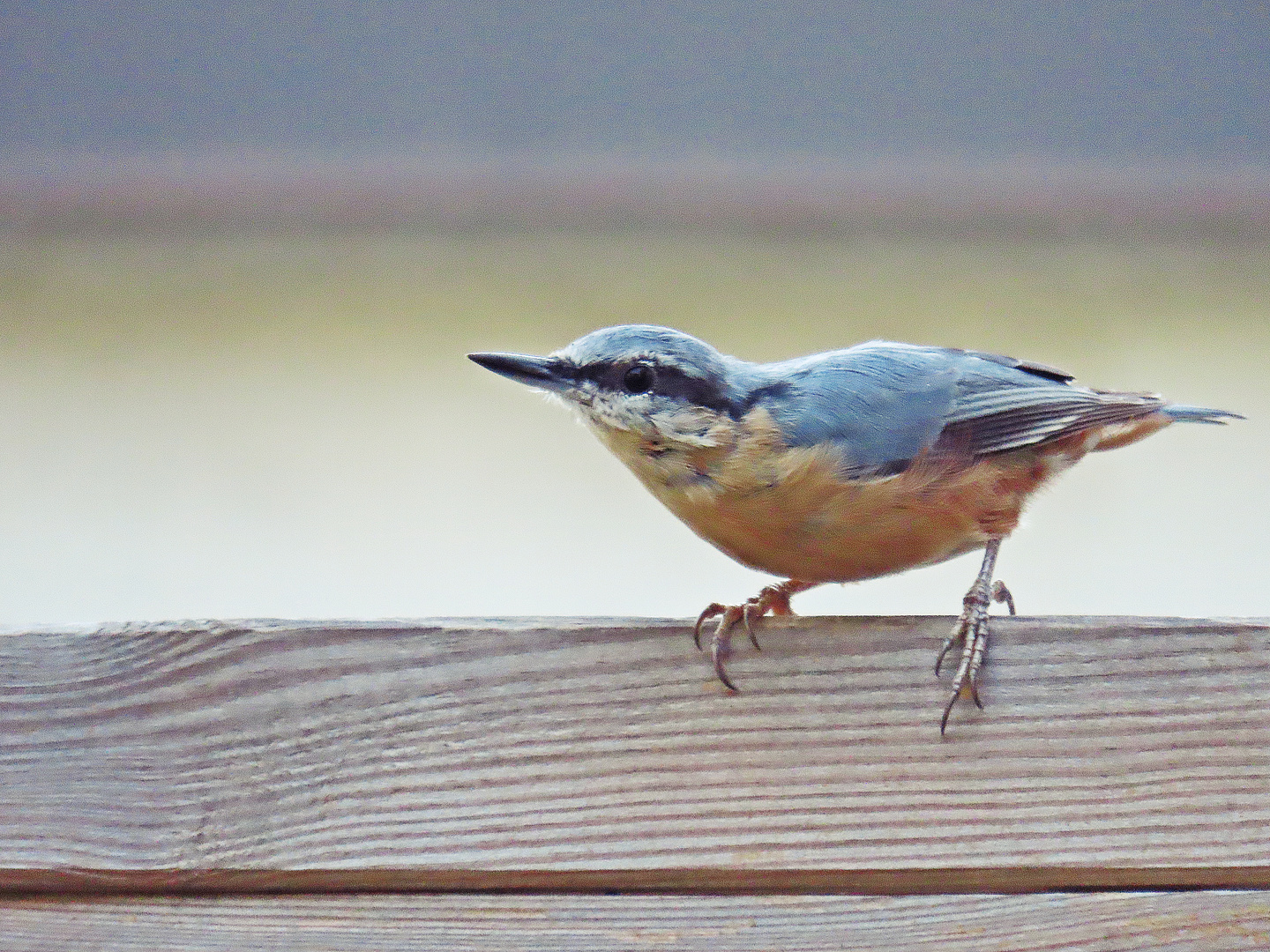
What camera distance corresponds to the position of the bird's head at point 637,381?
1570 millimetres

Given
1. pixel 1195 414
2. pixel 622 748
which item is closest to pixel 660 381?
pixel 622 748

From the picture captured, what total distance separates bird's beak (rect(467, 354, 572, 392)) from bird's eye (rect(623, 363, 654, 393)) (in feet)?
0.26

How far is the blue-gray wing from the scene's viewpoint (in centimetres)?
160

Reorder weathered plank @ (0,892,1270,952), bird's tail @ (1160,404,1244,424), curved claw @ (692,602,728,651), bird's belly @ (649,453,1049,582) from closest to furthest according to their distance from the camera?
weathered plank @ (0,892,1270,952) → curved claw @ (692,602,728,651) → bird's belly @ (649,453,1049,582) → bird's tail @ (1160,404,1244,424)

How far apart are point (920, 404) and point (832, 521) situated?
32 centimetres

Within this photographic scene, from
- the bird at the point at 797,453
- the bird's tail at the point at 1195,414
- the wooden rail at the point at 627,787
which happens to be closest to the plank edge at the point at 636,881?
the wooden rail at the point at 627,787

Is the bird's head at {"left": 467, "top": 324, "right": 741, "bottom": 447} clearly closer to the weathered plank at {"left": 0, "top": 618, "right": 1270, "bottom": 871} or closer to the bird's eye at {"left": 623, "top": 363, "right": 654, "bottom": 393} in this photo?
the bird's eye at {"left": 623, "top": 363, "right": 654, "bottom": 393}

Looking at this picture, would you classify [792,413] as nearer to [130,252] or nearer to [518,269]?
[518,269]

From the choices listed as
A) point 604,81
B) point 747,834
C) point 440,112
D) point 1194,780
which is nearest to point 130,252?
point 440,112

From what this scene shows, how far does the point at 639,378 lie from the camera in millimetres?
1577

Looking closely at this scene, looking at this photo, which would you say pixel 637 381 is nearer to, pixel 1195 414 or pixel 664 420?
pixel 664 420

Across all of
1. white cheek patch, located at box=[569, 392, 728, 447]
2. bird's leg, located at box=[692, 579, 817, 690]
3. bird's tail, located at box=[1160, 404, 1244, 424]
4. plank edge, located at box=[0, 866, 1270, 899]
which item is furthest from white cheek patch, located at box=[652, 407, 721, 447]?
bird's tail, located at box=[1160, 404, 1244, 424]

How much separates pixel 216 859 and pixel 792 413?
0.89 m

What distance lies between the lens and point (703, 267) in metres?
2.90
